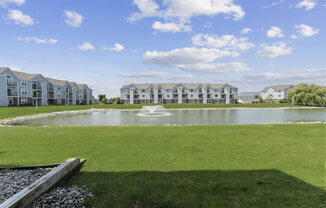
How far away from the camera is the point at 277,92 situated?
301 ft

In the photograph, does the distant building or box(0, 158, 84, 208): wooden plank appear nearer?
box(0, 158, 84, 208): wooden plank

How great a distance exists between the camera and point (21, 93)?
159 ft

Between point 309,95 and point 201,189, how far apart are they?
70736 millimetres

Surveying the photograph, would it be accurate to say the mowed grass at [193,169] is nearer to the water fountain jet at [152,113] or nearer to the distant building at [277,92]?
the water fountain jet at [152,113]

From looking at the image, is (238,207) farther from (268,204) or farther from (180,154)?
(180,154)

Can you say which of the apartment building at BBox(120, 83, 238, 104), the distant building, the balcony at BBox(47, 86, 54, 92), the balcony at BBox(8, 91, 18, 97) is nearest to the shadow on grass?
the balcony at BBox(8, 91, 18, 97)

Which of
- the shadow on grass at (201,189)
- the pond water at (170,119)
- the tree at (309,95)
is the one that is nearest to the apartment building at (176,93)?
the tree at (309,95)

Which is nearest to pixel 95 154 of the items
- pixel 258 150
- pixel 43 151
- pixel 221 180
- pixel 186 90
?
pixel 43 151

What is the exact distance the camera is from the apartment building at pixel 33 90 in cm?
4397

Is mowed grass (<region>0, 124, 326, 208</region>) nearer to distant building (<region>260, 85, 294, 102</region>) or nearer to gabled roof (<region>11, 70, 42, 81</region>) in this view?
gabled roof (<region>11, 70, 42, 81</region>)

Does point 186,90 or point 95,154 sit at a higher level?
point 186,90

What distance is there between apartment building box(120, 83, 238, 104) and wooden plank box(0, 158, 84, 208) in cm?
7007

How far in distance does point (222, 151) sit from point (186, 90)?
229ft

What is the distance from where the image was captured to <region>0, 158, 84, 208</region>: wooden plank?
2.98 meters
